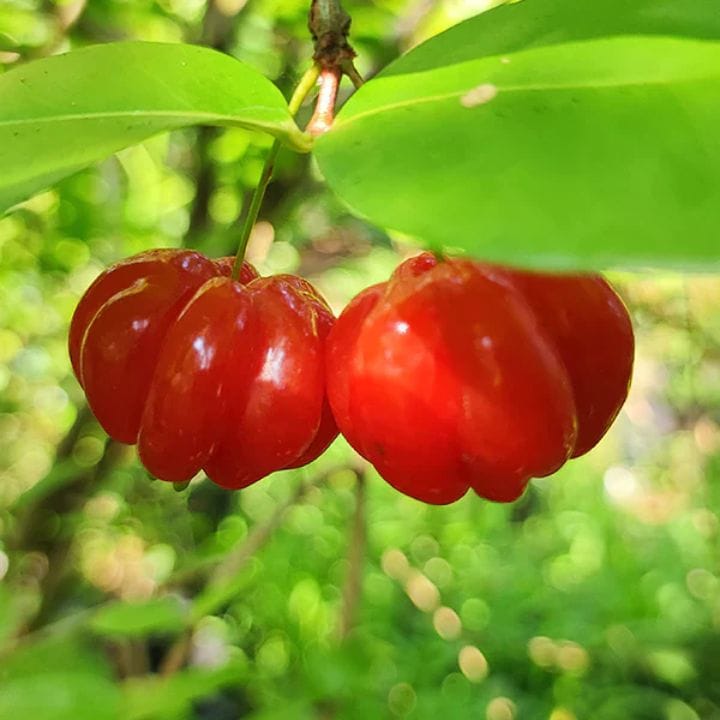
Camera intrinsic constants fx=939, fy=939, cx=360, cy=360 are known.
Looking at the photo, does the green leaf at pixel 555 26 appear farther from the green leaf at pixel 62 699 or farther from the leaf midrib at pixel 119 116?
the green leaf at pixel 62 699

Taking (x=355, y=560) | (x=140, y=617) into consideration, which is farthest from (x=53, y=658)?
(x=355, y=560)

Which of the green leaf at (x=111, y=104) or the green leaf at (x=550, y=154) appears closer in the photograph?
the green leaf at (x=550, y=154)

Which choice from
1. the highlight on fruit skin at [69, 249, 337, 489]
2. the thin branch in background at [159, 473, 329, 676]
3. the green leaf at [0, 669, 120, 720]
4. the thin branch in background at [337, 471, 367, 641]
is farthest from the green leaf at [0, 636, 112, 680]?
the highlight on fruit skin at [69, 249, 337, 489]

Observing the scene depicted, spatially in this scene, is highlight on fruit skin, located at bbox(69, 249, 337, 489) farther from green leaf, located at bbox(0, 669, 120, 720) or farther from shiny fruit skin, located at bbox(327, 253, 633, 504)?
green leaf, located at bbox(0, 669, 120, 720)

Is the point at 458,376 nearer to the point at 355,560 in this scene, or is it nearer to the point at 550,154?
the point at 550,154

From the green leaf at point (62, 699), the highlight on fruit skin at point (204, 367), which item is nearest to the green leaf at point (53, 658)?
the green leaf at point (62, 699)

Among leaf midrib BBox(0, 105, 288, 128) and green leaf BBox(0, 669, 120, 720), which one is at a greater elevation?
leaf midrib BBox(0, 105, 288, 128)
